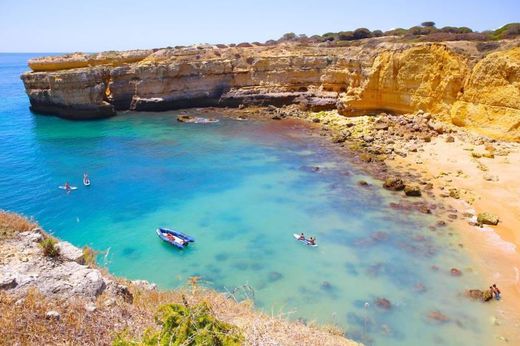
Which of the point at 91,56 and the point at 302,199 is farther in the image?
the point at 91,56

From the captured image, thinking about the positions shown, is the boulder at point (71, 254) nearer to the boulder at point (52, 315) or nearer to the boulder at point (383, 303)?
the boulder at point (52, 315)

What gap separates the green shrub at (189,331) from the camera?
6.78 m

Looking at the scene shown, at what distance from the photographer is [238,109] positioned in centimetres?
5178

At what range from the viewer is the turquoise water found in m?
15.9

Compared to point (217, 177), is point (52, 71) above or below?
above

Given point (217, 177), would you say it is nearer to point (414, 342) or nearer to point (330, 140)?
point (330, 140)

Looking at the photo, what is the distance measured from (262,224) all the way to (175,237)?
525 cm

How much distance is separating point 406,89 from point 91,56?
42.3 m

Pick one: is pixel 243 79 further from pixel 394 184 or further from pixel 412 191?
pixel 412 191

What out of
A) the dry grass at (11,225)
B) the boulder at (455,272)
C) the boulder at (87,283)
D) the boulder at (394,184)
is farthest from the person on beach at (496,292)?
the dry grass at (11,225)

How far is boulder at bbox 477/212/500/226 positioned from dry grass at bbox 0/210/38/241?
22344mm

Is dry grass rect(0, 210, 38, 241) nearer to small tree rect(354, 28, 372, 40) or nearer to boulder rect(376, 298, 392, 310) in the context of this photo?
boulder rect(376, 298, 392, 310)

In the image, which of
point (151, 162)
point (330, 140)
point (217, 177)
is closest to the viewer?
point (217, 177)

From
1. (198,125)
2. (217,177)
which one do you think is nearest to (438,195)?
(217,177)
